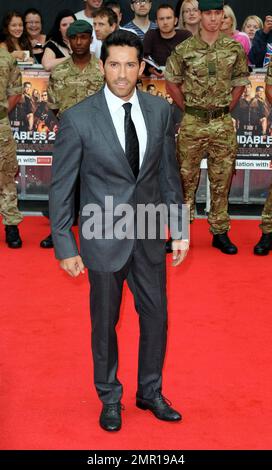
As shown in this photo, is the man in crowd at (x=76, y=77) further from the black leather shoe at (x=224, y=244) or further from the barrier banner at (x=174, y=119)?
the black leather shoe at (x=224, y=244)

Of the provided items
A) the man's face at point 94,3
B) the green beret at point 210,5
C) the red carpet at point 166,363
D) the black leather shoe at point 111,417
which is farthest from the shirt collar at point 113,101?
the man's face at point 94,3

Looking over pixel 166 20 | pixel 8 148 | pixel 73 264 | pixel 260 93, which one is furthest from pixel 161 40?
pixel 73 264

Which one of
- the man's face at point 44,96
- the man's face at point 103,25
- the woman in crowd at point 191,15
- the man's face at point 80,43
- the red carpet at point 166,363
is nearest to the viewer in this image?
the red carpet at point 166,363

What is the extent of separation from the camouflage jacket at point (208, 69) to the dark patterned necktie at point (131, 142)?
3.13 m

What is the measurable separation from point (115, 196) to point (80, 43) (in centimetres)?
338

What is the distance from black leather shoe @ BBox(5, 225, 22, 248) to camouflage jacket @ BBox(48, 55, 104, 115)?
1.15 m

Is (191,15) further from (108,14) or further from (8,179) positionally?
(8,179)

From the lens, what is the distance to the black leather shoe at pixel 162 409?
11.9 feet

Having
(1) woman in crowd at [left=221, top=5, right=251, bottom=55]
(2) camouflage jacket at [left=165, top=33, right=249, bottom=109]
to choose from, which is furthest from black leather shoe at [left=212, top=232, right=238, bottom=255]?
(1) woman in crowd at [left=221, top=5, right=251, bottom=55]

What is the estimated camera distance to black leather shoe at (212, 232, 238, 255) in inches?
261

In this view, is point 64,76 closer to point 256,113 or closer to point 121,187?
point 256,113

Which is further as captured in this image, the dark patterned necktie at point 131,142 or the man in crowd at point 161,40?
the man in crowd at point 161,40

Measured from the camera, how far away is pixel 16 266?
20.6ft

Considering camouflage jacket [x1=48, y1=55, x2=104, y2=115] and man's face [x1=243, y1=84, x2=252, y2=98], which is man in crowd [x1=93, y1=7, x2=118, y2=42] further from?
man's face [x1=243, y1=84, x2=252, y2=98]
